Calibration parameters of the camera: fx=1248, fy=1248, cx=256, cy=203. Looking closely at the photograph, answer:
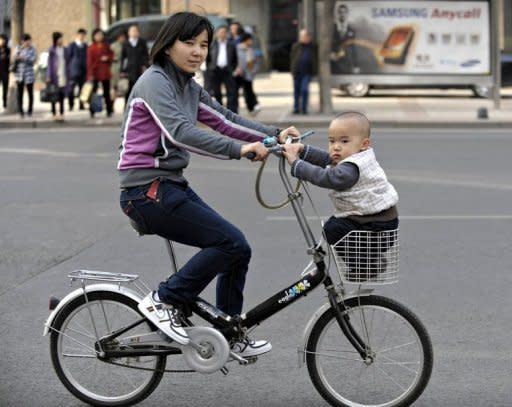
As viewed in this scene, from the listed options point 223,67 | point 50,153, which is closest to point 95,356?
point 50,153

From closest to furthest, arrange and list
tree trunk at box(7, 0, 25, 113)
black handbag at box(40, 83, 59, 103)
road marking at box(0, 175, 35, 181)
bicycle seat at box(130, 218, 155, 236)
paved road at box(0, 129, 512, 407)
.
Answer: bicycle seat at box(130, 218, 155, 236), paved road at box(0, 129, 512, 407), road marking at box(0, 175, 35, 181), black handbag at box(40, 83, 59, 103), tree trunk at box(7, 0, 25, 113)

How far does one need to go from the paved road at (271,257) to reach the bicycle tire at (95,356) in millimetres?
146

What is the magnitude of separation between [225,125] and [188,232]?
1.69ft

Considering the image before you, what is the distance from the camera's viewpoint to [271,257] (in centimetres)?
913

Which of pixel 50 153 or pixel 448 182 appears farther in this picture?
pixel 50 153

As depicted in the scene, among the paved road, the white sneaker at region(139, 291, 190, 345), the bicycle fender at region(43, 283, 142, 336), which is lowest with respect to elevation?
the paved road

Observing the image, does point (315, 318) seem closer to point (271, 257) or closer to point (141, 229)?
point (141, 229)

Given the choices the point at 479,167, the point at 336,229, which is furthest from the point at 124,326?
the point at 479,167

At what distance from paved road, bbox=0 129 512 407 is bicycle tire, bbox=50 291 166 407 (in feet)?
0.48

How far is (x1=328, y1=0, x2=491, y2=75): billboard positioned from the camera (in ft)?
81.1

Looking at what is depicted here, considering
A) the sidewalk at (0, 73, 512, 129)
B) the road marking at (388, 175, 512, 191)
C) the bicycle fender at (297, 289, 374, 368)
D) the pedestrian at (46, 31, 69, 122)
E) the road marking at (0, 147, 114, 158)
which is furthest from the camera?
the pedestrian at (46, 31, 69, 122)

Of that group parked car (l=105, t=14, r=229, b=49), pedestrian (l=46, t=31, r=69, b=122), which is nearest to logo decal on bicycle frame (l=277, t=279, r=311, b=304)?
pedestrian (l=46, t=31, r=69, b=122)

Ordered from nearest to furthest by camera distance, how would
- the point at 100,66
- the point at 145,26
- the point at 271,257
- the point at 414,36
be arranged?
the point at 271,257 < the point at 100,66 < the point at 414,36 < the point at 145,26

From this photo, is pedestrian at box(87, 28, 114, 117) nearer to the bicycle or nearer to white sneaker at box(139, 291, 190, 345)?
the bicycle
